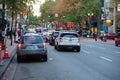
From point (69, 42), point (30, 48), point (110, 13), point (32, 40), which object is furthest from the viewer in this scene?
point (110, 13)

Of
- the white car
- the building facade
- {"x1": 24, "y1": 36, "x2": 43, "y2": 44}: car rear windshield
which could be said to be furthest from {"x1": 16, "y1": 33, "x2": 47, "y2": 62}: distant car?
the building facade

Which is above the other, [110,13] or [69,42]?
[110,13]

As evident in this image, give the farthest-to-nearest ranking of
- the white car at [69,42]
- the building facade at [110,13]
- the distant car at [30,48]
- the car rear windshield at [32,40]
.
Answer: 1. the building facade at [110,13]
2. the white car at [69,42]
3. the car rear windshield at [32,40]
4. the distant car at [30,48]

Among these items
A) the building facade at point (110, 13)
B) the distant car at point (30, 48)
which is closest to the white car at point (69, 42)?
the distant car at point (30, 48)

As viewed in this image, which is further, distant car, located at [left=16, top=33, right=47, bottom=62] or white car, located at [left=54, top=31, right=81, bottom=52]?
white car, located at [left=54, top=31, right=81, bottom=52]

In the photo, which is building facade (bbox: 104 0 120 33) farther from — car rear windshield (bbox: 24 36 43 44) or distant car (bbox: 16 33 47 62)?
distant car (bbox: 16 33 47 62)

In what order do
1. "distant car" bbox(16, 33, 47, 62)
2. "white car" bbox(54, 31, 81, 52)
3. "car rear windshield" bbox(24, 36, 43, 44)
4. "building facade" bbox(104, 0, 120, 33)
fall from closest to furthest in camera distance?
"distant car" bbox(16, 33, 47, 62) → "car rear windshield" bbox(24, 36, 43, 44) → "white car" bbox(54, 31, 81, 52) → "building facade" bbox(104, 0, 120, 33)

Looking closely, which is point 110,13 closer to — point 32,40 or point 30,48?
point 32,40

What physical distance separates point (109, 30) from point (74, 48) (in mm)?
53175

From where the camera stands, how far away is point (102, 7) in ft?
276

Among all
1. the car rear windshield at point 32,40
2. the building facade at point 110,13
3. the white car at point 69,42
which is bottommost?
the white car at point 69,42

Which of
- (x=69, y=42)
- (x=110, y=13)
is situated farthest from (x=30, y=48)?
(x=110, y=13)

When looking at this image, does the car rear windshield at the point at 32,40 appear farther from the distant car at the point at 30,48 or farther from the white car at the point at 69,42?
the white car at the point at 69,42

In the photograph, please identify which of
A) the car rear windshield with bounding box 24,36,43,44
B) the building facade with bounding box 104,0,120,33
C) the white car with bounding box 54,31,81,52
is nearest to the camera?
the car rear windshield with bounding box 24,36,43,44
